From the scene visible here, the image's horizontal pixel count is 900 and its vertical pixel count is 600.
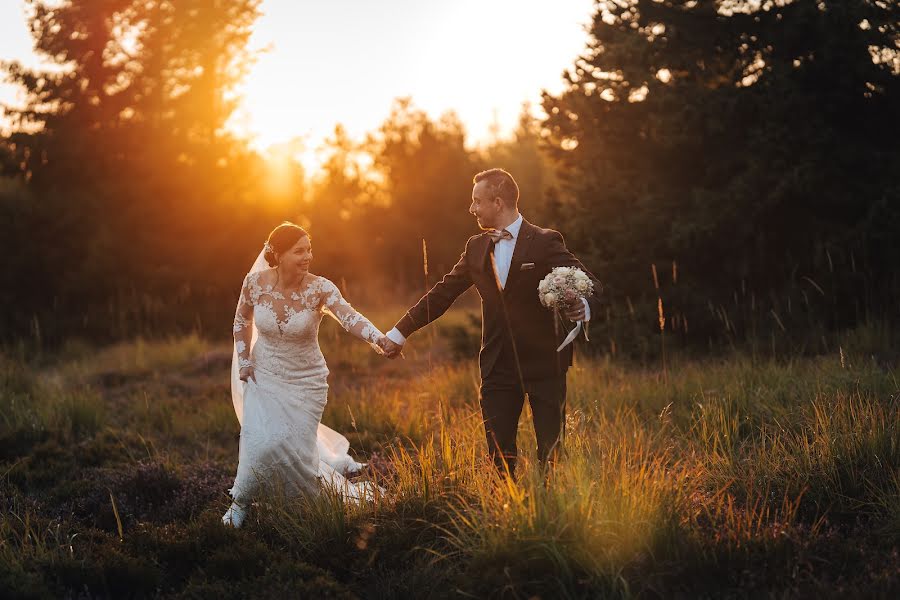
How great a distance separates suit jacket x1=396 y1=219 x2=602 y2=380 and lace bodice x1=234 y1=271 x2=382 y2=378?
4.41 feet

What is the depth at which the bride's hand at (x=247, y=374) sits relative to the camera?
7009 mm

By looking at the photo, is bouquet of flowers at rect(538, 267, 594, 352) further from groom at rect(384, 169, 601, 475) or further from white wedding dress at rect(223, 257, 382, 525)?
white wedding dress at rect(223, 257, 382, 525)

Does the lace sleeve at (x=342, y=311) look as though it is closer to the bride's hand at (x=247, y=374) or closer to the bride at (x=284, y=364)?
the bride at (x=284, y=364)

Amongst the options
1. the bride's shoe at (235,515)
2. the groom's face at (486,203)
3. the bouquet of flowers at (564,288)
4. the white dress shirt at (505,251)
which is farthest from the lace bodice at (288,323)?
the bouquet of flowers at (564,288)

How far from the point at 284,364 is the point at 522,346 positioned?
2220 millimetres

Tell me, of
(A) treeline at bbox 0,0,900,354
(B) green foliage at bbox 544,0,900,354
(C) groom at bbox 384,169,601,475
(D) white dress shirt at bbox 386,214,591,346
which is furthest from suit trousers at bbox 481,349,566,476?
(B) green foliage at bbox 544,0,900,354

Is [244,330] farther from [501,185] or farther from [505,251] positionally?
[501,185]

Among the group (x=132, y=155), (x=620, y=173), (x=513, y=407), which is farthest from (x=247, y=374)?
(x=132, y=155)

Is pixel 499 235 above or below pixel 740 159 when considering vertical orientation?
below

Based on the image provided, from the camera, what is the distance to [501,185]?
235 inches

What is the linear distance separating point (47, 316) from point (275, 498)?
55.3 feet

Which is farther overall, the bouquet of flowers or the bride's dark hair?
the bride's dark hair

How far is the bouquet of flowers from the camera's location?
539 cm

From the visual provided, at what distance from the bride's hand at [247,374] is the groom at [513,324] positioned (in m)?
2.12
